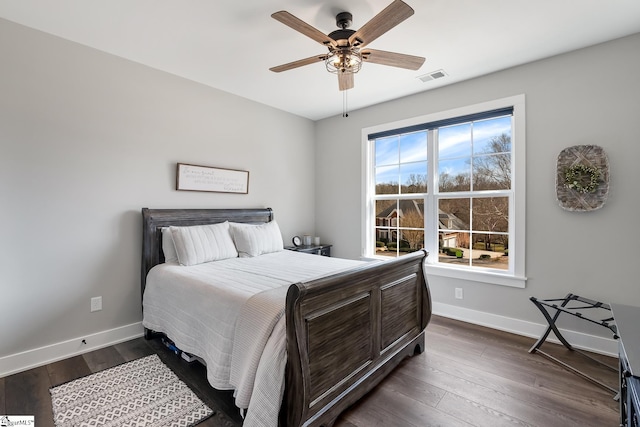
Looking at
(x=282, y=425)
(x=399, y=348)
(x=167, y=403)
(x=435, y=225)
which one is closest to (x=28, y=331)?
(x=167, y=403)

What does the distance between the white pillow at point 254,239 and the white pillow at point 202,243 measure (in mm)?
80

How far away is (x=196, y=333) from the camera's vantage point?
81.0 inches

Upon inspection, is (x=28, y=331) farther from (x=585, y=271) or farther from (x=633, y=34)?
(x=633, y=34)

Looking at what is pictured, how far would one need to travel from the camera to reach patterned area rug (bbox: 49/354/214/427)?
1742 millimetres

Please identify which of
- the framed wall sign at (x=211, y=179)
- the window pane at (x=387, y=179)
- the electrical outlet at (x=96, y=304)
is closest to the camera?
the electrical outlet at (x=96, y=304)

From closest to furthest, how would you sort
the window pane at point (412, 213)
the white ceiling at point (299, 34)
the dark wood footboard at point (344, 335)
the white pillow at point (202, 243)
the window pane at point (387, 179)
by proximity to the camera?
the dark wood footboard at point (344, 335), the white ceiling at point (299, 34), the white pillow at point (202, 243), the window pane at point (412, 213), the window pane at point (387, 179)

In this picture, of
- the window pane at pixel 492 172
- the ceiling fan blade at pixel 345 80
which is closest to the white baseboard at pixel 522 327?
the window pane at pixel 492 172

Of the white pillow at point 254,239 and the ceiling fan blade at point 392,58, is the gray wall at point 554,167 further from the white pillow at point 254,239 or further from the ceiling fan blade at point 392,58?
the white pillow at point 254,239

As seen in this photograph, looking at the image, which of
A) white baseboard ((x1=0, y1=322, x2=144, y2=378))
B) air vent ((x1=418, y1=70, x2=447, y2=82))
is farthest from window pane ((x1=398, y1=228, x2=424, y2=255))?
white baseboard ((x1=0, y1=322, x2=144, y2=378))

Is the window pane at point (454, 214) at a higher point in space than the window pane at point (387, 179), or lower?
lower

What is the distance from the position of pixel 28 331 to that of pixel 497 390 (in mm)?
3566

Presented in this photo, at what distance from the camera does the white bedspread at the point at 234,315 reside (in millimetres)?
1454

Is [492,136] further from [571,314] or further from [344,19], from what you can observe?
[344,19]

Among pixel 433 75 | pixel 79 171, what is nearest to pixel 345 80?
pixel 433 75
